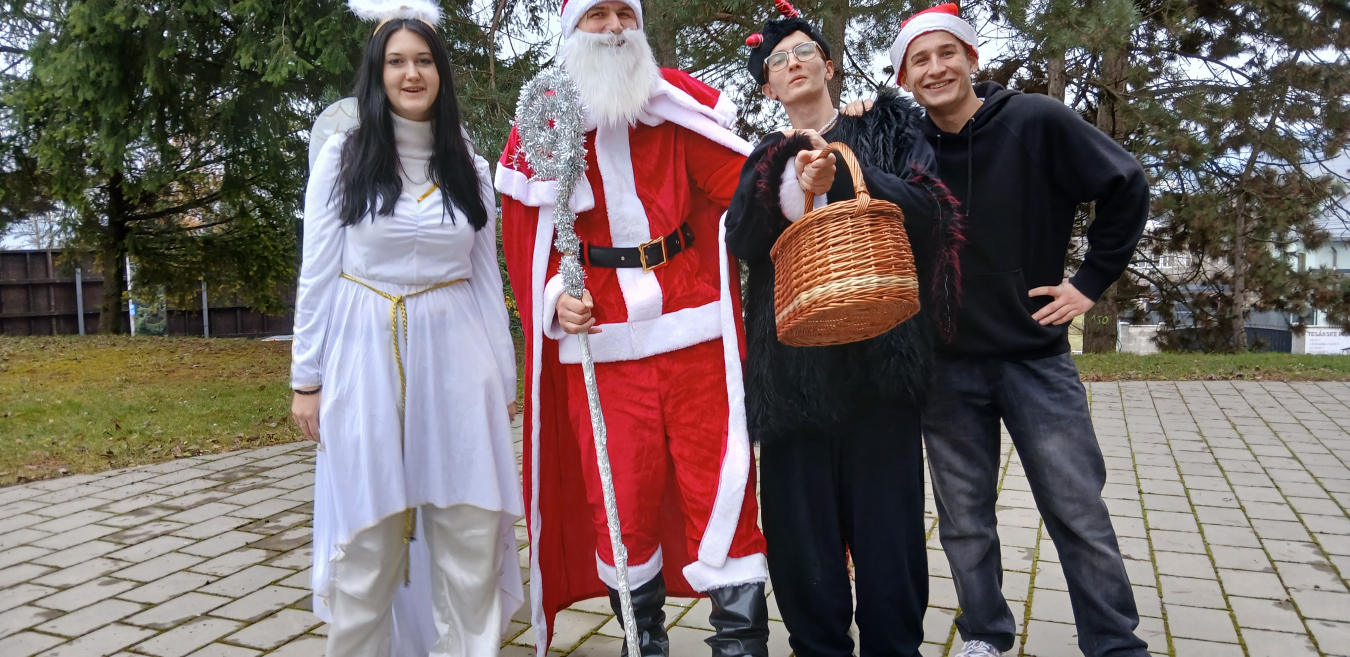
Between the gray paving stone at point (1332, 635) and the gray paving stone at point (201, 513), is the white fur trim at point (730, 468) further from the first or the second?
the gray paving stone at point (201, 513)

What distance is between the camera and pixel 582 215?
2783 mm

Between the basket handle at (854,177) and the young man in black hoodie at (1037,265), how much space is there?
40 centimetres

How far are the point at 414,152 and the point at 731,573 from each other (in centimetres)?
149

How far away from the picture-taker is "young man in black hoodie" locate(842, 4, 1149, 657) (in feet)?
8.21

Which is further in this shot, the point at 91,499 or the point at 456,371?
the point at 91,499

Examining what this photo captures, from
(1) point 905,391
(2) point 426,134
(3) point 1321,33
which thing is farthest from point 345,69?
(3) point 1321,33

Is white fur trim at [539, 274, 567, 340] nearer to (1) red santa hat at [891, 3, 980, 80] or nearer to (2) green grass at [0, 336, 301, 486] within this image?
(1) red santa hat at [891, 3, 980, 80]

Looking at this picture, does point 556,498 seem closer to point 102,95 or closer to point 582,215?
point 582,215

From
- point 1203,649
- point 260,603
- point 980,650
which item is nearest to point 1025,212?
point 980,650

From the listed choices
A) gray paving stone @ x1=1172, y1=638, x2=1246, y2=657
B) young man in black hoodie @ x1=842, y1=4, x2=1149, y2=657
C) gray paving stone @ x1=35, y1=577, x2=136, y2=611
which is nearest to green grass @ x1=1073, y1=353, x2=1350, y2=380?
gray paving stone @ x1=1172, y1=638, x2=1246, y2=657

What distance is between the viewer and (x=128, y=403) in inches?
321

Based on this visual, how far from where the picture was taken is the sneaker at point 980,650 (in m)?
2.79

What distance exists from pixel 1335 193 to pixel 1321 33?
6.55 ft

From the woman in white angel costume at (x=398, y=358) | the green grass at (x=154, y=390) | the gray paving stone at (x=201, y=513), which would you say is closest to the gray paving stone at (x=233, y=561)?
the gray paving stone at (x=201, y=513)
